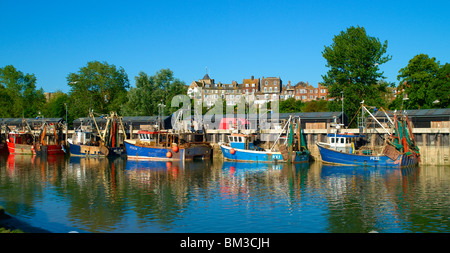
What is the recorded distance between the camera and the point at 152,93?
100 m

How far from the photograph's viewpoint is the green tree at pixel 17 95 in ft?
376

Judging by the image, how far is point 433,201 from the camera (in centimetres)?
3161

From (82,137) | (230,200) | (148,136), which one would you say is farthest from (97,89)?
(230,200)

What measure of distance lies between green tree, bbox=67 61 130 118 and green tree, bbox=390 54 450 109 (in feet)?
226

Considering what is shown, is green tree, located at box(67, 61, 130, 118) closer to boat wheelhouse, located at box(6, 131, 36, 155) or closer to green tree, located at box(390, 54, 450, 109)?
boat wheelhouse, located at box(6, 131, 36, 155)

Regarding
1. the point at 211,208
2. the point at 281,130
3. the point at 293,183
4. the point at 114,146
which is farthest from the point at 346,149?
the point at 114,146

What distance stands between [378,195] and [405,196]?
2.08 metres

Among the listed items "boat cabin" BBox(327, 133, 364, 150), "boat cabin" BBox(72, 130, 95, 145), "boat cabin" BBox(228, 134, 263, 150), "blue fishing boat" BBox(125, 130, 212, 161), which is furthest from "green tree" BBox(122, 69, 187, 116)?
"boat cabin" BBox(327, 133, 364, 150)

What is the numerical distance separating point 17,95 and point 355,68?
302 ft

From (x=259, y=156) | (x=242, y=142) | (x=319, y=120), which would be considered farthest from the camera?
(x=319, y=120)

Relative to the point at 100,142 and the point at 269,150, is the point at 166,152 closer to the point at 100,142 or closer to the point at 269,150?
the point at 269,150

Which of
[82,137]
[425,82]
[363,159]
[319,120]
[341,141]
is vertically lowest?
[363,159]
